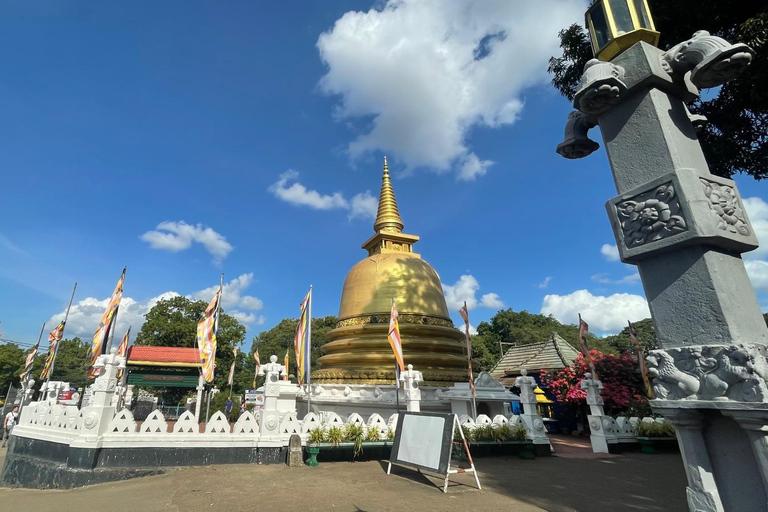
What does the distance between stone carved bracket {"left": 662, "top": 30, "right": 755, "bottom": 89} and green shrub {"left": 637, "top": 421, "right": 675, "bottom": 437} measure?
11964mm

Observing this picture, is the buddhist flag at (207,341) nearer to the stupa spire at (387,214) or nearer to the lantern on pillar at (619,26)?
the stupa spire at (387,214)

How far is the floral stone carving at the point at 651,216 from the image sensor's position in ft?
10.9

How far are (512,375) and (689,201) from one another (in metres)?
23.2

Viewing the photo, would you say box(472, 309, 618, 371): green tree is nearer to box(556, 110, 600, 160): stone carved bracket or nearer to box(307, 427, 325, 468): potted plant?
box(307, 427, 325, 468): potted plant

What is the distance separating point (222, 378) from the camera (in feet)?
138

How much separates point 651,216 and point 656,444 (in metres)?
12.1

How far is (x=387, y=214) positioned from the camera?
917 inches

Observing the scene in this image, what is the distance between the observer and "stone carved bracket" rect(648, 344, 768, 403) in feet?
8.89

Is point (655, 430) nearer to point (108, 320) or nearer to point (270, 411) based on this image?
point (270, 411)

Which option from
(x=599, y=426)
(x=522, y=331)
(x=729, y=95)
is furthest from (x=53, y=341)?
(x=522, y=331)

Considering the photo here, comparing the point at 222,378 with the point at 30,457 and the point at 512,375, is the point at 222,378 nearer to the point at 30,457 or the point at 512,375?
the point at 512,375

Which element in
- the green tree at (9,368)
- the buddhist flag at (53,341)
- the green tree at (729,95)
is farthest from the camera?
the green tree at (9,368)

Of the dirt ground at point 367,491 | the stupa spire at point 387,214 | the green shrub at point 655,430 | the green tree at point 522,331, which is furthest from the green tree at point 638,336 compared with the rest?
the dirt ground at point 367,491

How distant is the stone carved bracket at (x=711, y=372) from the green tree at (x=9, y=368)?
58.8 meters
